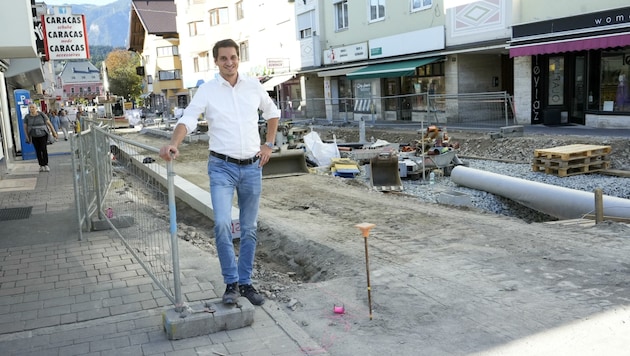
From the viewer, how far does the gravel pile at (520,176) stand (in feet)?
35.3

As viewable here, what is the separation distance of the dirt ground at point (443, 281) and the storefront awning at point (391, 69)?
16.7 meters

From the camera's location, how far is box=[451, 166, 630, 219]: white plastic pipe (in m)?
8.71

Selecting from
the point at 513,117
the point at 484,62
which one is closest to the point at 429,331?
the point at 513,117

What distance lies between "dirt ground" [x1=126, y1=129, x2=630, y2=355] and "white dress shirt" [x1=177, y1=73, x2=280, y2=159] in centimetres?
124

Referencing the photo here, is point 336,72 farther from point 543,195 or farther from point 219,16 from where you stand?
point 219,16

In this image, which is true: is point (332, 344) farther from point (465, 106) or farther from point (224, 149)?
point (465, 106)

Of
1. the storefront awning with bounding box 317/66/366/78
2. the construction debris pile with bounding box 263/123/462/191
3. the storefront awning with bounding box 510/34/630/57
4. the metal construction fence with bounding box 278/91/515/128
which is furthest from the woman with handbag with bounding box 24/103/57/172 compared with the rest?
the storefront awning with bounding box 317/66/366/78

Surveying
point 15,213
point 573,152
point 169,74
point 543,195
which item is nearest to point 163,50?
point 169,74

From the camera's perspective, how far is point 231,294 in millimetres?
4250

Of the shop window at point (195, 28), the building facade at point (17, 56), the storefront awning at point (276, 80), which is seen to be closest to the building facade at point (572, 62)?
the building facade at point (17, 56)

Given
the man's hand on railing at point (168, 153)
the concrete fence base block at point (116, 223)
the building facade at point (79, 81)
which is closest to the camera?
the man's hand on railing at point (168, 153)

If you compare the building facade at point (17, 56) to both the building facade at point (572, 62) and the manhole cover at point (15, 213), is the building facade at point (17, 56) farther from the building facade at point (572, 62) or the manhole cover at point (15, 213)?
the building facade at point (572, 62)

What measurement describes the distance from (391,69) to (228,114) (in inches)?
910

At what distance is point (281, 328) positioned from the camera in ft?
13.6
